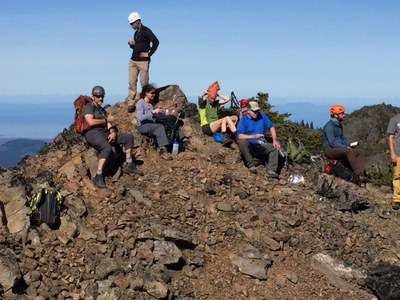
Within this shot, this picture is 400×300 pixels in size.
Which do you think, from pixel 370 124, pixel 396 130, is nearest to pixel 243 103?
pixel 396 130

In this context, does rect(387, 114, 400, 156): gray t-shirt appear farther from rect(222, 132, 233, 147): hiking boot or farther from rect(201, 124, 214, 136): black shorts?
rect(201, 124, 214, 136): black shorts

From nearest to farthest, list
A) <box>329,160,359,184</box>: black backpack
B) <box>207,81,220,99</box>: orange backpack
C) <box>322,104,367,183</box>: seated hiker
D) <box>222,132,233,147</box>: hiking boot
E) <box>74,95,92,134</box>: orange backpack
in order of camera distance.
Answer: <box>74,95,92,134</box>: orange backpack
<box>322,104,367,183</box>: seated hiker
<box>329,160,359,184</box>: black backpack
<box>222,132,233,147</box>: hiking boot
<box>207,81,220,99</box>: orange backpack

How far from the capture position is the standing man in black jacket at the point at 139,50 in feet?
52.5

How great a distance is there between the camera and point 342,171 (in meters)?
15.1

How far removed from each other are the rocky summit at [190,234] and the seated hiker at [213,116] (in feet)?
3.42

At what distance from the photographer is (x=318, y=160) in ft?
52.0

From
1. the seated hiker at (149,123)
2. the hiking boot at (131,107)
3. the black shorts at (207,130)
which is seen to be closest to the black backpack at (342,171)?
the black shorts at (207,130)

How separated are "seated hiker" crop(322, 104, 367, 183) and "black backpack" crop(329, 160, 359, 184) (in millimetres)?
167

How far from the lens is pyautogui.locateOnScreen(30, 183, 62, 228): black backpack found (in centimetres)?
1023

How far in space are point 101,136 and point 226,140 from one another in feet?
14.4

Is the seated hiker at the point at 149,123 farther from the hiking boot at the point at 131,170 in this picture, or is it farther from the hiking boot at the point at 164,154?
the hiking boot at the point at 131,170

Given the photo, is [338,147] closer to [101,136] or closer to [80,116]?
[101,136]

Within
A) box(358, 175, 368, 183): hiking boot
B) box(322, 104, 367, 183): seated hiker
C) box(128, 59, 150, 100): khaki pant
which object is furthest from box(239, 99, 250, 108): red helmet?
box(358, 175, 368, 183): hiking boot

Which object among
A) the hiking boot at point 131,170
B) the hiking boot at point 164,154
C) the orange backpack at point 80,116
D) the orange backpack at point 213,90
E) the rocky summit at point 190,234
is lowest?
the rocky summit at point 190,234
